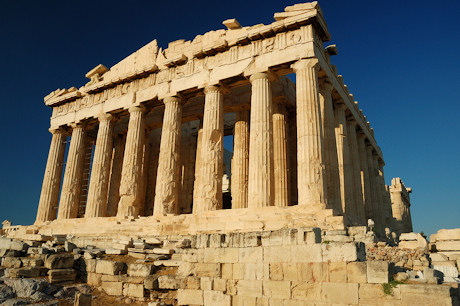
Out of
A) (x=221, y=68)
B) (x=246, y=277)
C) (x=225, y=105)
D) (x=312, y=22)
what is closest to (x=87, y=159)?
(x=225, y=105)

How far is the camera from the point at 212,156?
62.4ft

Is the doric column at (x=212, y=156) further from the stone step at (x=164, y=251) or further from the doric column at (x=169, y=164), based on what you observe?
the stone step at (x=164, y=251)

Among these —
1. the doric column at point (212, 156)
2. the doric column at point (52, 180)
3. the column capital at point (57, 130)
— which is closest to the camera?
the doric column at point (212, 156)

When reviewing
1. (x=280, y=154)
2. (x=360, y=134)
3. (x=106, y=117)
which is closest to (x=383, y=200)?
(x=360, y=134)

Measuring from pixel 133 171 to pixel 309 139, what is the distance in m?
10.7

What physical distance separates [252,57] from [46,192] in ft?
55.5

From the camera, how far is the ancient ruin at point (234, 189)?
25.2 ft

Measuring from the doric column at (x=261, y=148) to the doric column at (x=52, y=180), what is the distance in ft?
50.5

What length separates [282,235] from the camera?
7.94 metres

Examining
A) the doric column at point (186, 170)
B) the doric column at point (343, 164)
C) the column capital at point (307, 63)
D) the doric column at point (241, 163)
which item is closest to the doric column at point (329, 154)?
the column capital at point (307, 63)

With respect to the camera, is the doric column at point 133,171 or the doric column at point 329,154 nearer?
the doric column at point 329,154

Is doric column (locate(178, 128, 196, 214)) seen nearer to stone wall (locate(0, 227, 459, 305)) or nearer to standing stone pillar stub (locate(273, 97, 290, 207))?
standing stone pillar stub (locate(273, 97, 290, 207))

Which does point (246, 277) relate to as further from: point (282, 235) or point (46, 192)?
point (46, 192)

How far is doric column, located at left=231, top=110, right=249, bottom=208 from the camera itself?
20.4m
